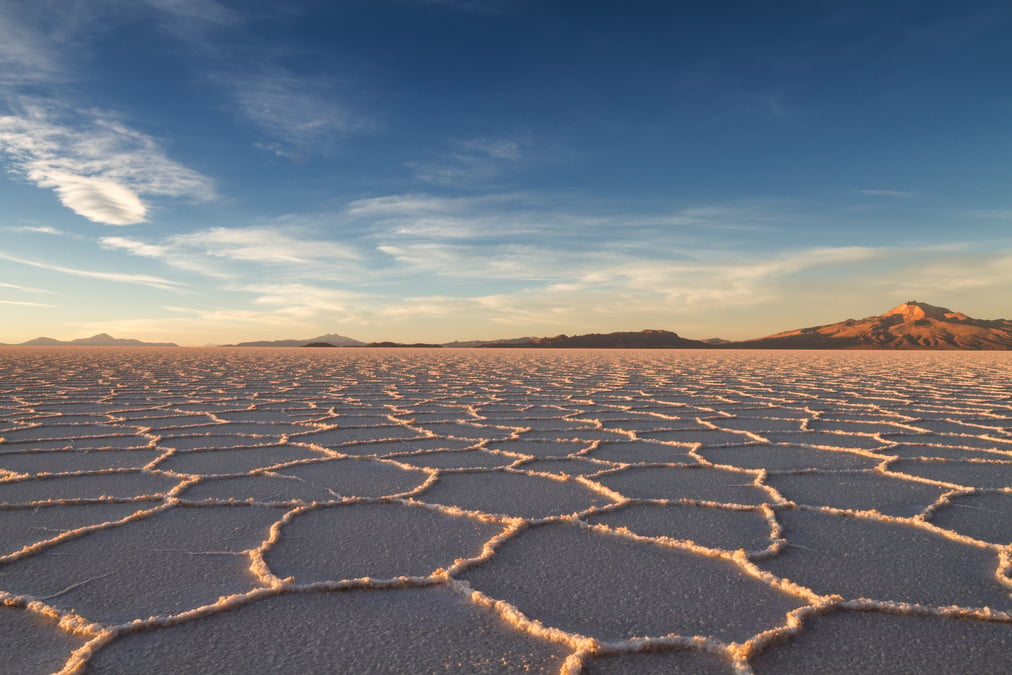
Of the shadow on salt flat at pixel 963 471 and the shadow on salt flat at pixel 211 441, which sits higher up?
the shadow on salt flat at pixel 211 441

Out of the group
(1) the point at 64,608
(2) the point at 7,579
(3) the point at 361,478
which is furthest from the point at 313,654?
(3) the point at 361,478

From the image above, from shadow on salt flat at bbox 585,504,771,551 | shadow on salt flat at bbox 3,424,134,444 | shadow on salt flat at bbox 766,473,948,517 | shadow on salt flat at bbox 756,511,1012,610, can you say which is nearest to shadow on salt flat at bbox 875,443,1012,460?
shadow on salt flat at bbox 766,473,948,517

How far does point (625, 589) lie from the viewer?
1200 mm

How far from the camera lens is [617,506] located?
5.76 ft

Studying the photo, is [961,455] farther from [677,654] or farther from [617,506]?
[677,654]

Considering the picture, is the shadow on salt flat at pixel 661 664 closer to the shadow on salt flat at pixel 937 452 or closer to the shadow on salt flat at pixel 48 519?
the shadow on salt flat at pixel 48 519

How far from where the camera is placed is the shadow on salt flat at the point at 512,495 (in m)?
1.75

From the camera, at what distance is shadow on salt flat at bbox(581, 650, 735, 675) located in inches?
36.1

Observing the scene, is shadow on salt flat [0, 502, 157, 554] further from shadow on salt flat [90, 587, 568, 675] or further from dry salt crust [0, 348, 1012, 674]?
shadow on salt flat [90, 587, 568, 675]

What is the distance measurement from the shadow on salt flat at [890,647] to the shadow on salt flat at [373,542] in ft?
2.11

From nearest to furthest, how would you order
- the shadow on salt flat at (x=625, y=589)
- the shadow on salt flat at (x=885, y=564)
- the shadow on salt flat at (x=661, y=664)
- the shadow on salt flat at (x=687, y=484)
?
the shadow on salt flat at (x=661, y=664)
the shadow on salt flat at (x=625, y=589)
the shadow on salt flat at (x=885, y=564)
the shadow on salt flat at (x=687, y=484)

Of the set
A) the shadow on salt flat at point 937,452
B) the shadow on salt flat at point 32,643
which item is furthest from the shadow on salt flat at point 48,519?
the shadow on salt flat at point 937,452

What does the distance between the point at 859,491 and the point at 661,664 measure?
1.29 m

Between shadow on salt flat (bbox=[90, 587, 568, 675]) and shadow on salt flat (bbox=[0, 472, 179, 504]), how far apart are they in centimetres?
97
